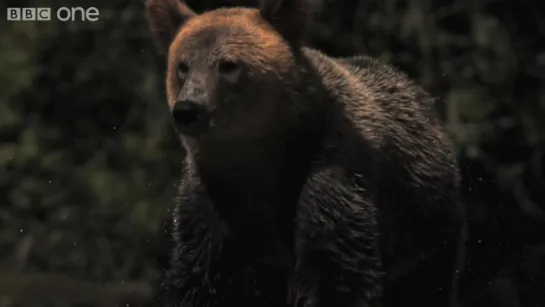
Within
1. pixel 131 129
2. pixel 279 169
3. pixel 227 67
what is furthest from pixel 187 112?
pixel 131 129

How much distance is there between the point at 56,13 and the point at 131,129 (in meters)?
0.45

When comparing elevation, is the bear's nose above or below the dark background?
above

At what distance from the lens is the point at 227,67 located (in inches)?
76.0

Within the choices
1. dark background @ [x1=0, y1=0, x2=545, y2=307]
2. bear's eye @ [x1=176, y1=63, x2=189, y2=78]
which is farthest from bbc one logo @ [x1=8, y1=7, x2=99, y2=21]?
bear's eye @ [x1=176, y1=63, x2=189, y2=78]

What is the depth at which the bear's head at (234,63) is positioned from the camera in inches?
74.5

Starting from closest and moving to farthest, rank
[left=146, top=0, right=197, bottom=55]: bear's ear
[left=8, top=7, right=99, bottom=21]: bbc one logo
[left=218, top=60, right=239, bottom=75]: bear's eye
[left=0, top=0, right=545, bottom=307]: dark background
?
[left=218, top=60, right=239, bottom=75]: bear's eye → [left=146, top=0, right=197, bottom=55]: bear's ear → [left=8, top=7, right=99, bottom=21]: bbc one logo → [left=0, top=0, right=545, bottom=307]: dark background

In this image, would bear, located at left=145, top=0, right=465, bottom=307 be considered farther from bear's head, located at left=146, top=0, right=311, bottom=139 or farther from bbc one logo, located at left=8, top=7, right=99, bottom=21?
bbc one logo, located at left=8, top=7, right=99, bottom=21

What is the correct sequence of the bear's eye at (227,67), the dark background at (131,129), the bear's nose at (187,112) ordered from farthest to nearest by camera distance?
the dark background at (131,129) < the bear's eye at (227,67) < the bear's nose at (187,112)

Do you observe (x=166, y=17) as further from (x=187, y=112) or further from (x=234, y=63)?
(x=187, y=112)

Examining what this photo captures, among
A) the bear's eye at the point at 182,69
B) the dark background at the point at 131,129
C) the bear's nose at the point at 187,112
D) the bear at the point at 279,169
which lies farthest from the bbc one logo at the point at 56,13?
the bear's nose at the point at 187,112

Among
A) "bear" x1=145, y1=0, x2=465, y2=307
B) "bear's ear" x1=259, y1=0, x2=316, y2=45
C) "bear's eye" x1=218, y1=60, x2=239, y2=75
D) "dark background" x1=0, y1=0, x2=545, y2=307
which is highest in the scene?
"bear's ear" x1=259, y1=0, x2=316, y2=45

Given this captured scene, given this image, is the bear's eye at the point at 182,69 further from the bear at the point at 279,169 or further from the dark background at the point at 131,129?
the dark background at the point at 131,129

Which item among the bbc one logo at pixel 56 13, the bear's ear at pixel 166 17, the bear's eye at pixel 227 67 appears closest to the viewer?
the bear's eye at pixel 227 67

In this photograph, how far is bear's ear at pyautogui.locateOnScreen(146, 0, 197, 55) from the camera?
2.06 meters
